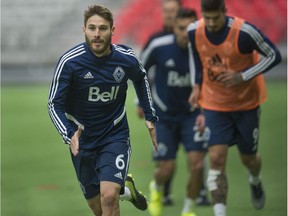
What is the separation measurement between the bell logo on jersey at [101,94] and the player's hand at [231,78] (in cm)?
168

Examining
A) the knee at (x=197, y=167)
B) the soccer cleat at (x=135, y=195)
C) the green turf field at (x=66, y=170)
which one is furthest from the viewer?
the green turf field at (x=66, y=170)

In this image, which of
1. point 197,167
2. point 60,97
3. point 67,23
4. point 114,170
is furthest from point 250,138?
point 67,23

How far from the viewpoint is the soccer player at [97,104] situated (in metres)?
7.51

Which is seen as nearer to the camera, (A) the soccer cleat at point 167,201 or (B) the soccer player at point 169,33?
(B) the soccer player at point 169,33

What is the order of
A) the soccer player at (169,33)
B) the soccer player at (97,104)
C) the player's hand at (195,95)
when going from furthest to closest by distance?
the soccer player at (169,33), the player's hand at (195,95), the soccer player at (97,104)

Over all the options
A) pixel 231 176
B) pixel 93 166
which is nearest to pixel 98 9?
pixel 93 166

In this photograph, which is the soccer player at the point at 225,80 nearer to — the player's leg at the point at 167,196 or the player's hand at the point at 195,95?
the player's hand at the point at 195,95

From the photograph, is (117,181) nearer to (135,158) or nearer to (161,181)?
(161,181)

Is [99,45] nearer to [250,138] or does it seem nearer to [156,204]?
[250,138]

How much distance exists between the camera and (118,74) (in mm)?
7766

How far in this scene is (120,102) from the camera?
25.9 feet

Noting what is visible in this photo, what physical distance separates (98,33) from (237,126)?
92.9 inches

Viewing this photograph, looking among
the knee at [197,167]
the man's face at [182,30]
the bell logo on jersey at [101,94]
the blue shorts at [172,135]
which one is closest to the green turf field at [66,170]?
the knee at [197,167]

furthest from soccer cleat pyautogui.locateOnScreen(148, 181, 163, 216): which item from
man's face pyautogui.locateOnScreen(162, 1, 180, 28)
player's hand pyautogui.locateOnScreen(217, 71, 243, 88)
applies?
man's face pyautogui.locateOnScreen(162, 1, 180, 28)
